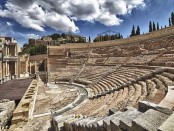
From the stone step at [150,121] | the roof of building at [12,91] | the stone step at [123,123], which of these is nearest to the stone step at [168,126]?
the stone step at [150,121]

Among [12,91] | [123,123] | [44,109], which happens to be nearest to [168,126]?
[123,123]

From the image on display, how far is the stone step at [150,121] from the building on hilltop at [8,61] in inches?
1096

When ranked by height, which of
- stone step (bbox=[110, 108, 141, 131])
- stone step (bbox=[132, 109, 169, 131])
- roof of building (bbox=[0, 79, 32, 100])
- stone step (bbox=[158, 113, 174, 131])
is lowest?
roof of building (bbox=[0, 79, 32, 100])

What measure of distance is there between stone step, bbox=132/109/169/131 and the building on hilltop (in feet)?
91.3

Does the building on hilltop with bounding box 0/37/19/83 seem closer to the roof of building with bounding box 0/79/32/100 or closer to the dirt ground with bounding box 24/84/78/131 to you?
the roof of building with bounding box 0/79/32/100

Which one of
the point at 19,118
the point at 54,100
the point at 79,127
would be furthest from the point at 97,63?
the point at 79,127

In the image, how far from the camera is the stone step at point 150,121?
2.32 meters

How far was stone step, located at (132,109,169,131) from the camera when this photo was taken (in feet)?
7.63

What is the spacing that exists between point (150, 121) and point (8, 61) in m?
32.5

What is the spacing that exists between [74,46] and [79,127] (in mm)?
32988

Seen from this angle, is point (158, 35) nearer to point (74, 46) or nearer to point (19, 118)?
point (74, 46)

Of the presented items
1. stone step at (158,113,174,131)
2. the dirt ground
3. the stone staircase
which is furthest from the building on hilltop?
stone step at (158,113,174,131)

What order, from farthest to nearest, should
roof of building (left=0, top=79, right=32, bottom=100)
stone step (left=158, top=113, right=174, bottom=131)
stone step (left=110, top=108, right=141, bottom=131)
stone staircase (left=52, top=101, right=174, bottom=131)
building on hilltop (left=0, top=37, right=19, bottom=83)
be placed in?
building on hilltop (left=0, top=37, right=19, bottom=83) → roof of building (left=0, top=79, right=32, bottom=100) → stone step (left=110, top=108, right=141, bottom=131) → stone staircase (left=52, top=101, right=174, bottom=131) → stone step (left=158, top=113, right=174, bottom=131)

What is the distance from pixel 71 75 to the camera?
28.0 meters
